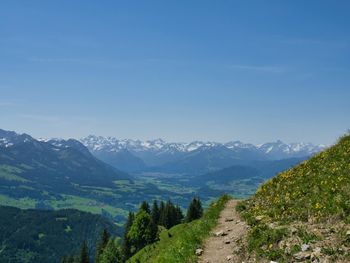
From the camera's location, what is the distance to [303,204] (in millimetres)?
20188

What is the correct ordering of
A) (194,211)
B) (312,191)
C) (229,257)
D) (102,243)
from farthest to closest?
(102,243)
(194,211)
(312,191)
(229,257)

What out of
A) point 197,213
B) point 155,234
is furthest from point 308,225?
point 197,213

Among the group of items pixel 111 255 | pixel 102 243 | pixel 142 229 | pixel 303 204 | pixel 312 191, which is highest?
pixel 312 191

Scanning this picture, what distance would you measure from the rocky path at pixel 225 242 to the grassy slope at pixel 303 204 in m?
0.71

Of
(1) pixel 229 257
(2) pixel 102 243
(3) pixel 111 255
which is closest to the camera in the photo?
(1) pixel 229 257

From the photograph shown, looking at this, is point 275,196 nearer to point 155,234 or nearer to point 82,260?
point 155,234

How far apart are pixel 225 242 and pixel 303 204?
13.4ft

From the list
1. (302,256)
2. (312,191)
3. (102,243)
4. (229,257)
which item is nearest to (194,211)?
(102,243)

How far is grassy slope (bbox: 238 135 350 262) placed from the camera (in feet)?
52.5

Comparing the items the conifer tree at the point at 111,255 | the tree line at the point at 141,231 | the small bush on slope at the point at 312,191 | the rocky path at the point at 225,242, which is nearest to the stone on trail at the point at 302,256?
the rocky path at the point at 225,242

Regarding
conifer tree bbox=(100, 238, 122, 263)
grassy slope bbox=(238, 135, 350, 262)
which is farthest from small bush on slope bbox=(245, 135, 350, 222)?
conifer tree bbox=(100, 238, 122, 263)

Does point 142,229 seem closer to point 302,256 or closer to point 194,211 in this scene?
point 194,211

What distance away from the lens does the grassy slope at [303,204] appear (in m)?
16.0

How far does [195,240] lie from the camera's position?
841 inches
